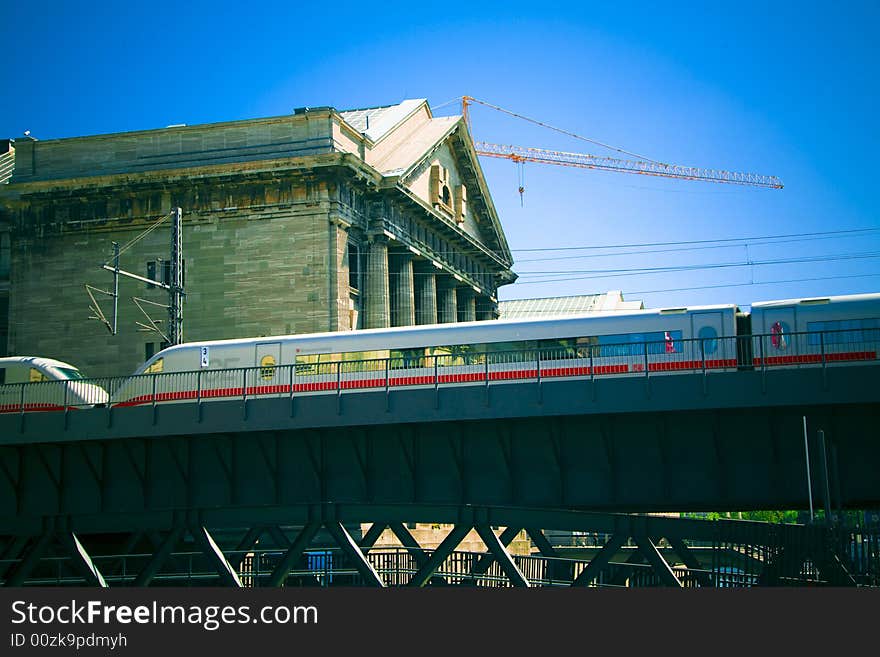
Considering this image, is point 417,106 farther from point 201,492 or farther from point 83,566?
point 83,566

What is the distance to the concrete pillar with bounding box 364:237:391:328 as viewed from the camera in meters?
70.5

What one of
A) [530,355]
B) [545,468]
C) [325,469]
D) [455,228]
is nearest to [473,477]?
[545,468]

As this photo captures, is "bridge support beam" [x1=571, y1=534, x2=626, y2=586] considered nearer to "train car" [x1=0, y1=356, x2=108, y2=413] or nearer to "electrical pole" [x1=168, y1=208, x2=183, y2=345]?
"train car" [x1=0, y1=356, x2=108, y2=413]

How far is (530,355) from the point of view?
1610 inches

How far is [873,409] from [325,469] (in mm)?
17093

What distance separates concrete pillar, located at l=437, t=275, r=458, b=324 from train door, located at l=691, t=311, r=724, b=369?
1844 inches

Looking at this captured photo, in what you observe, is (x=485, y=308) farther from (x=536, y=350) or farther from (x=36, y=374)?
(x=536, y=350)

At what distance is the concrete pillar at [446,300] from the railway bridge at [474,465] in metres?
48.9

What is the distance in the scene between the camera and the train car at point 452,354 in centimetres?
3706

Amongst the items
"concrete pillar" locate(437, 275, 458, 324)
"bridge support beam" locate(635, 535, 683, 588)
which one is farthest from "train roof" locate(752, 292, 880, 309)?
"concrete pillar" locate(437, 275, 458, 324)

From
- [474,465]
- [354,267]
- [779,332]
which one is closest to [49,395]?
[474,465]

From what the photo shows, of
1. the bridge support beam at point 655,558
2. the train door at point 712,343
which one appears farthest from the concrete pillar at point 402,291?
the bridge support beam at point 655,558

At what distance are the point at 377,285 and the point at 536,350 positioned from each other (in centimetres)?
3888

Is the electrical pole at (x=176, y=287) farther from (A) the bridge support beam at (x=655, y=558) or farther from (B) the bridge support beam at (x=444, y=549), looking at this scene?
(A) the bridge support beam at (x=655, y=558)
